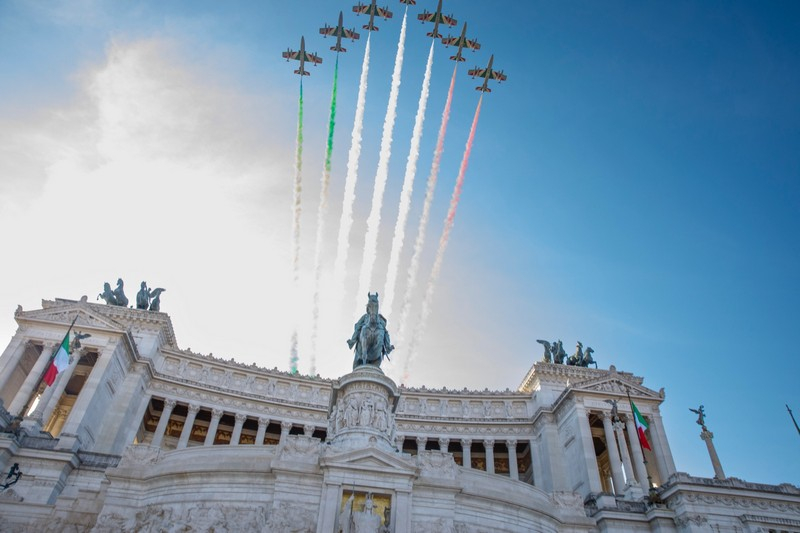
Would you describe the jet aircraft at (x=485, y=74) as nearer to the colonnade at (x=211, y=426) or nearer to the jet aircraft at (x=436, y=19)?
the jet aircraft at (x=436, y=19)

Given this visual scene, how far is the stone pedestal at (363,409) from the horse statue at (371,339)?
1365mm

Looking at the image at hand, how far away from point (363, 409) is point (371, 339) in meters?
5.28

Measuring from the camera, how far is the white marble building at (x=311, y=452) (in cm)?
2236

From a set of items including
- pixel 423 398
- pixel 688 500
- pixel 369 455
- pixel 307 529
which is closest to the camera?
pixel 307 529

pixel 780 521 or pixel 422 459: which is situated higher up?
pixel 780 521

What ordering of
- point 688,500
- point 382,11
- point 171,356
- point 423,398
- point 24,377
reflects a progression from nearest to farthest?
point 688,500
point 24,377
point 382,11
point 171,356
point 423,398

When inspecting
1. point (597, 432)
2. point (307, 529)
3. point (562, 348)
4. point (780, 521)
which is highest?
point (562, 348)

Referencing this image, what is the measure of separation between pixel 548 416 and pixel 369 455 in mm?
38585

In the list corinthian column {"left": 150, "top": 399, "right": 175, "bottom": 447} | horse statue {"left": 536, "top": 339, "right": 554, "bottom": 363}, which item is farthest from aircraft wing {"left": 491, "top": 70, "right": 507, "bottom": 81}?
corinthian column {"left": 150, "top": 399, "right": 175, "bottom": 447}

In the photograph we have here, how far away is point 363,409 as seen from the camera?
28.6 metres

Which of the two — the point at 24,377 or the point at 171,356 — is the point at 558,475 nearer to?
the point at 171,356

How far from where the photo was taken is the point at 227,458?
23406mm

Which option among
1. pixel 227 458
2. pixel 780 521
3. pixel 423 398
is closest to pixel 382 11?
pixel 423 398

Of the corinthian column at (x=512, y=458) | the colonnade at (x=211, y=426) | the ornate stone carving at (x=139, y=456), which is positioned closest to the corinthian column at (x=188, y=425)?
the colonnade at (x=211, y=426)
